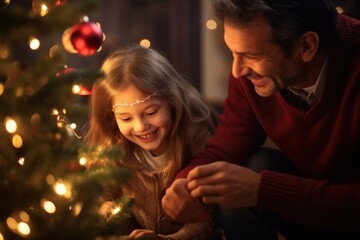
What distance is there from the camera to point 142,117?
5.31 ft

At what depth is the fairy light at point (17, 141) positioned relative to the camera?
1002 mm

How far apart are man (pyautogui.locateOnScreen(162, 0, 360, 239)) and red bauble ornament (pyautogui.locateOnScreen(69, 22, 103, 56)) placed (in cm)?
30

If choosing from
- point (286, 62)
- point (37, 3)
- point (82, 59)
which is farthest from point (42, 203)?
point (82, 59)

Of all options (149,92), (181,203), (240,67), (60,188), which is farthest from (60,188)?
(149,92)

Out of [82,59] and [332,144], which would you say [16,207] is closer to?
[332,144]

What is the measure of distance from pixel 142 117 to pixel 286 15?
0.53 metres

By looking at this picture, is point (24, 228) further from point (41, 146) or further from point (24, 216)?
point (41, 146)

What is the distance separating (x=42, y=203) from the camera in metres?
1.00

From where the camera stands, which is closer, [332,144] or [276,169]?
[332,144]

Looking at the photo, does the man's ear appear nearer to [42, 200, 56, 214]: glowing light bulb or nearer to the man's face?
the man's face

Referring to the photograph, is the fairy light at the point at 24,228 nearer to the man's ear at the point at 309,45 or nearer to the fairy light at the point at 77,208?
the fairy light at the point at 77,208

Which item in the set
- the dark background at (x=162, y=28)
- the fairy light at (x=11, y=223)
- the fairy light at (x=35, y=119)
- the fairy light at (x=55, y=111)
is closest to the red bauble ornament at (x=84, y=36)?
the fairy light at (x=55, y=111)

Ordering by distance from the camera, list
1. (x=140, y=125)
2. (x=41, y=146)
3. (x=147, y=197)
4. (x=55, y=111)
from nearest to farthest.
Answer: (x=41, y=146) < (x=55, y=111) < (x=140, y=125) < (x=147, y=197)

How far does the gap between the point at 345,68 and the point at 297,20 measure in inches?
6.8
